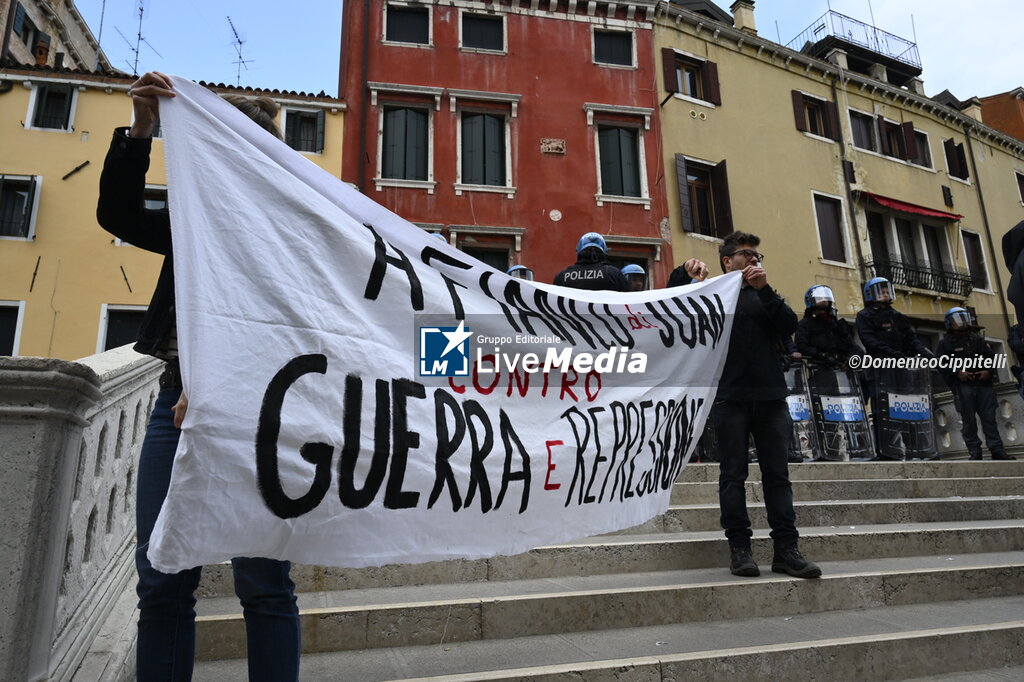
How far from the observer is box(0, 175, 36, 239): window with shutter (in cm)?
1388

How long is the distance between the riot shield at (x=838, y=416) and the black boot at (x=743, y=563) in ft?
14.8

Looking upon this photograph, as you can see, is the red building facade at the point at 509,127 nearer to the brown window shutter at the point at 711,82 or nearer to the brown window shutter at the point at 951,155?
the brown window shutter at the point at 711,82

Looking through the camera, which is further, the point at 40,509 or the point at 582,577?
the point at 582,577

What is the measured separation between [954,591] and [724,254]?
8.20ft

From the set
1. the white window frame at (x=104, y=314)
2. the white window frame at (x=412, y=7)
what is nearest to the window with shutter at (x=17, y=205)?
the white window frame at (x=104, y=314)

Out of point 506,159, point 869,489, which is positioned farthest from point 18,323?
point 869,489

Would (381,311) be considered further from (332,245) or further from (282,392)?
(282,392)

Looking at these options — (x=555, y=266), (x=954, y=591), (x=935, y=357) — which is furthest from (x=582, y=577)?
(x=555, y=266)

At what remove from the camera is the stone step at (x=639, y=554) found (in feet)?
12.1

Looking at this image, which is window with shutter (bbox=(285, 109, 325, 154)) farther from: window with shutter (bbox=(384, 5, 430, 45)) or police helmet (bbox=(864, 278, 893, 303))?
police helmet (bbox=(864, 278, 893, 303))

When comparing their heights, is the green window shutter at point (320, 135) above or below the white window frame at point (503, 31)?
below

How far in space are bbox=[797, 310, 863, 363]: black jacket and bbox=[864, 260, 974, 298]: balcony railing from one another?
37.7 ft

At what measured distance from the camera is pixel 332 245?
7.80 feet

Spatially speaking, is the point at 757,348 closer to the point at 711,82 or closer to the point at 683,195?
the point at 683,195
